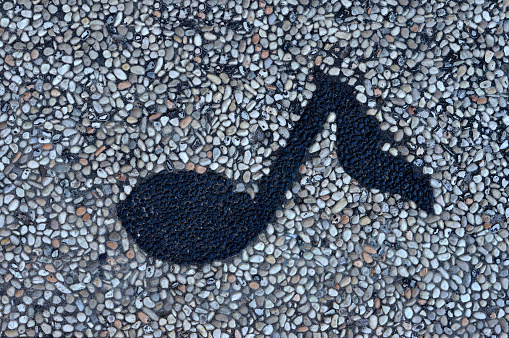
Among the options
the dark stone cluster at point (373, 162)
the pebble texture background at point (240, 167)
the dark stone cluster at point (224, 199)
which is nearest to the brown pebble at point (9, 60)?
the pebble texture background at point (240, 167)

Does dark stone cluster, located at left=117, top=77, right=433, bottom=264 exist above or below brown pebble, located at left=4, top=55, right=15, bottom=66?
below

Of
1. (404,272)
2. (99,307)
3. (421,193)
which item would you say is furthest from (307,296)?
(99,307)

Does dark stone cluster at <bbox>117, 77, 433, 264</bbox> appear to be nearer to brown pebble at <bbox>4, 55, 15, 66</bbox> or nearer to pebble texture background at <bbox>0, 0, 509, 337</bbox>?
pebble texture background at <bbox>0, 0, 509, 337</bbox>

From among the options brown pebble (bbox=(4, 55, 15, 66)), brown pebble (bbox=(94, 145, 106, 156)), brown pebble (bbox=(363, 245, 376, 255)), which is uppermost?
brown pebble (bbox=(4, 55, 15, 66))

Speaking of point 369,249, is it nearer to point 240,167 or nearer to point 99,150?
point 240,167

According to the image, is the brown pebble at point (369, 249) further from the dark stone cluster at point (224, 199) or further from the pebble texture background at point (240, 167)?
the dark stone cluster at point (224, 199)

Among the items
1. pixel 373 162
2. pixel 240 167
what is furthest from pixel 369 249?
pixel 240 167

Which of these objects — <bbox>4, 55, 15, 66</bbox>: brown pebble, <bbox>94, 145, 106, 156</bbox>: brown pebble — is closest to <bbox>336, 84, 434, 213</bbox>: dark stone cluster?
<bbox>94, 145, 106, 156</bbox>: brown pebble
